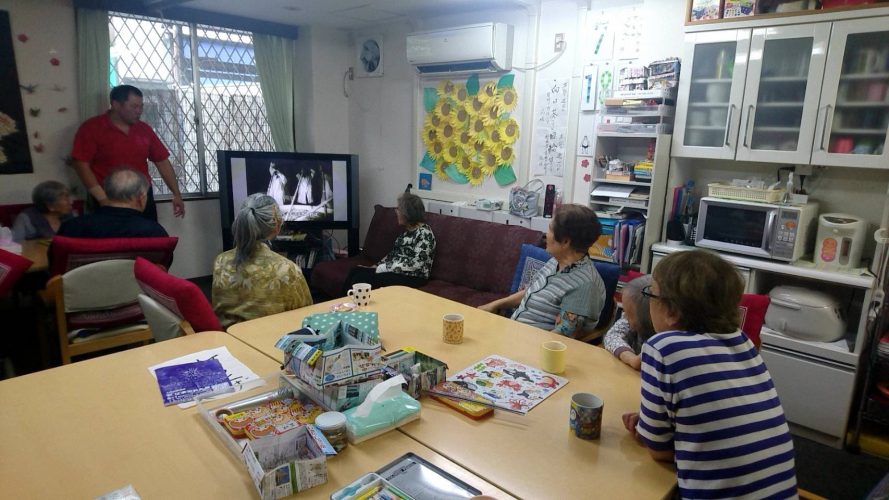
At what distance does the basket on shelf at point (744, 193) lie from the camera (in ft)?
9.26

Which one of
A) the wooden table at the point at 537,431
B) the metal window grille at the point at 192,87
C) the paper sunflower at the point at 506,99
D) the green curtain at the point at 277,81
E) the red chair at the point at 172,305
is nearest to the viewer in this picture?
the wooden table at the point at 537,431

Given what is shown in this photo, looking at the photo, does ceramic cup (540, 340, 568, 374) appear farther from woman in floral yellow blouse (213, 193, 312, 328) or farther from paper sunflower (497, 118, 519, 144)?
paper sunflower (497, 118, 519, 144)

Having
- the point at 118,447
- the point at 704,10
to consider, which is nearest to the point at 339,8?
the point at 704,10

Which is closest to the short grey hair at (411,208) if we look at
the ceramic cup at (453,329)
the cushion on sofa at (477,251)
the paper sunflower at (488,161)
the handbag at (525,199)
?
the cushion on sofa at (477,251)

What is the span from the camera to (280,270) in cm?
217

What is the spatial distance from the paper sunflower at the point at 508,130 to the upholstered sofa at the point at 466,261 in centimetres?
72

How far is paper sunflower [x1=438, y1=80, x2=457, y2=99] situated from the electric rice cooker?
8.94ft

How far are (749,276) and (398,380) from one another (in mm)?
2259

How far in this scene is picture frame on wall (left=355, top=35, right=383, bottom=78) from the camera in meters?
4.93

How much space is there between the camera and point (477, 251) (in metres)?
3.68

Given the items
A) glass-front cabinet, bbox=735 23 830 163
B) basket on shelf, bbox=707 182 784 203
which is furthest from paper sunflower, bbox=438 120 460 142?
glass-front cabinet, bbox=735 23 830 163

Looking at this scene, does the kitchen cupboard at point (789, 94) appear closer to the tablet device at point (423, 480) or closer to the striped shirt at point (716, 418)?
the striped shirt at point (716, 418)

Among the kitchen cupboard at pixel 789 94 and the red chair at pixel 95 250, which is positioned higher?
the kitchen cupboard at pixel 789 94

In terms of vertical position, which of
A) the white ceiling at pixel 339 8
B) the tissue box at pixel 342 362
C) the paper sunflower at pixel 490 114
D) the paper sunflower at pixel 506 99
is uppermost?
the white ceiling at pixel 339 8
